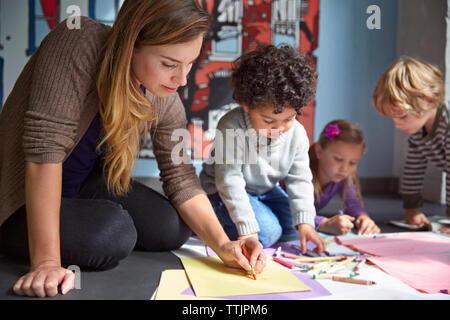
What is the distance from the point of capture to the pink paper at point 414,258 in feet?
3.21

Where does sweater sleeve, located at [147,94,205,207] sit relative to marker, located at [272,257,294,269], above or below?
Result: above

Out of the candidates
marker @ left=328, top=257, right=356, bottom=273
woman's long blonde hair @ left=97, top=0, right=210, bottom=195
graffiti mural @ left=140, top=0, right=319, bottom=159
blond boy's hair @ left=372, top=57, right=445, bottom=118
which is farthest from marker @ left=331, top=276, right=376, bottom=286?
graffiti mural @ left=140, top=0, right=319, bottom=159

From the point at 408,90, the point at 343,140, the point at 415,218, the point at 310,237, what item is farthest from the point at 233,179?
the point at 415,218

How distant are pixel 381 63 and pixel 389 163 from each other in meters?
0.63

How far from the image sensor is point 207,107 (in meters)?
2.72

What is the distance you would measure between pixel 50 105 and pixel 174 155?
0.38 metres

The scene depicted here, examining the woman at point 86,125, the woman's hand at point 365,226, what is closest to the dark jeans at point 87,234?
the woman at point 86,125

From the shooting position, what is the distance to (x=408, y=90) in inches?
61.3

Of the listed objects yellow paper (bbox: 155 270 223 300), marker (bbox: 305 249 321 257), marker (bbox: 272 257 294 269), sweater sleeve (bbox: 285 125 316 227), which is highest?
sweater sleeve (bbox: 285 125 316 227)

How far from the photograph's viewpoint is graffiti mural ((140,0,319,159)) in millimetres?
2701

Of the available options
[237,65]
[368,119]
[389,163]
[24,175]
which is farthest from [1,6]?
[389,163]

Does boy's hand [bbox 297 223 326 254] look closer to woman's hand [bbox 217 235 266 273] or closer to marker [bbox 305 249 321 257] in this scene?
marker [bbox 305 249 321 257]

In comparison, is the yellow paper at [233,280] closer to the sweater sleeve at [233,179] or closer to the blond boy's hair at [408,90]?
the sweater sleeve at [233,179]

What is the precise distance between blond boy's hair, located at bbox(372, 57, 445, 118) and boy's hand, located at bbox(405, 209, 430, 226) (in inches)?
16.1
